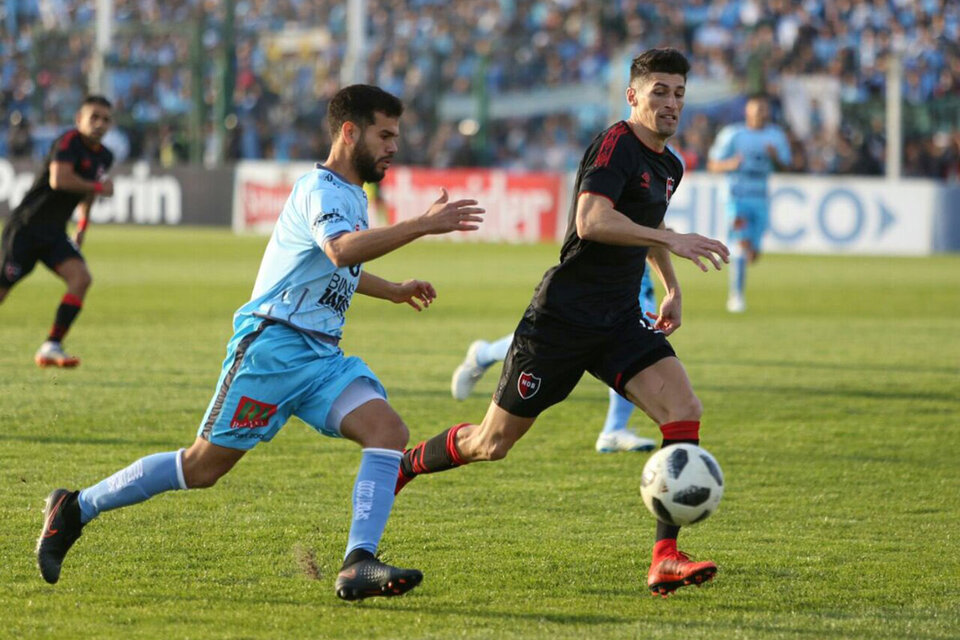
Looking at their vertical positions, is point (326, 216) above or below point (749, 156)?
below

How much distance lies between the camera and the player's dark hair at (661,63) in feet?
18.8

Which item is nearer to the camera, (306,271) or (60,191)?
(306,271)

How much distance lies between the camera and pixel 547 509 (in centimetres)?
685

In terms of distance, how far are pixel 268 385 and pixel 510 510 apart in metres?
1.92

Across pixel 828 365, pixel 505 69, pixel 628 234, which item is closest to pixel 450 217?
pixel 628 234

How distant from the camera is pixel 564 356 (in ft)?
18.8

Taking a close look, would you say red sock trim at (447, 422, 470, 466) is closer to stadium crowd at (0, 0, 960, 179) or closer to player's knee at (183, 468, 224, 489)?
player's knee at (183, 468, 224, 489)

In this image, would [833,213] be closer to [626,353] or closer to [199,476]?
[626,353]

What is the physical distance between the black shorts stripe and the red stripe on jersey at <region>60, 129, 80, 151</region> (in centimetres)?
661

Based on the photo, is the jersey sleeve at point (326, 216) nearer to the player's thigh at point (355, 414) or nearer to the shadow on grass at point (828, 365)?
the player's thigh at point (355, 414)

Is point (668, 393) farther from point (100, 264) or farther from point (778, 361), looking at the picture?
point (100, 264)

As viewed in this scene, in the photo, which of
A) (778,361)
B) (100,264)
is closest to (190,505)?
(778,361)

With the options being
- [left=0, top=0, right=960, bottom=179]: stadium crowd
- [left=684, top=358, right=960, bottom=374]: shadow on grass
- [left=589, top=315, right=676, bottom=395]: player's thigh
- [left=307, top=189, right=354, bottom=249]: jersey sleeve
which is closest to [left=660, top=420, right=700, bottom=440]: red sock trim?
[left=589, top=315, right=676, bottom=395]: player's thigh

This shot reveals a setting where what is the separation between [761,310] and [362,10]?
16.6 m
